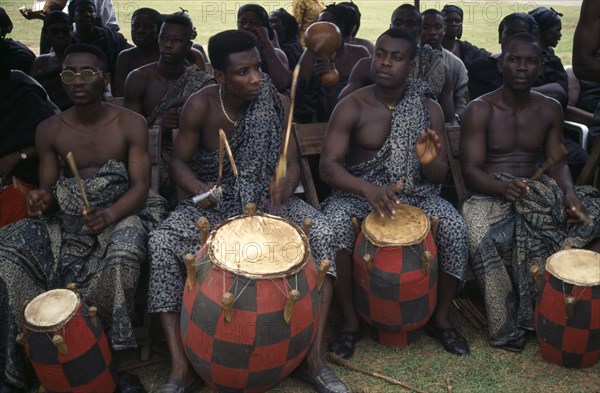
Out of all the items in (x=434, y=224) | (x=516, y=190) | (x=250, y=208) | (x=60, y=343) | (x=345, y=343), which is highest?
(x=250, y=208)

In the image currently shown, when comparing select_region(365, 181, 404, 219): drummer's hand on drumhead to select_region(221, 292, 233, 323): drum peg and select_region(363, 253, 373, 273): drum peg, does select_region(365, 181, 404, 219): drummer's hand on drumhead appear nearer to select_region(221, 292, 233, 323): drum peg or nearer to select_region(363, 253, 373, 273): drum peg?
select_region(363, 253, 373, 273): drum peg

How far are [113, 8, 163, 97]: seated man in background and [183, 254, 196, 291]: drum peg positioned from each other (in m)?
3.58

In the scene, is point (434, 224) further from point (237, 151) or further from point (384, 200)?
point (237, 151)

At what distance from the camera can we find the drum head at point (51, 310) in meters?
3.07

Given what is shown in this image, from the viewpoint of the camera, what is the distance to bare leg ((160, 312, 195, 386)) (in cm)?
346

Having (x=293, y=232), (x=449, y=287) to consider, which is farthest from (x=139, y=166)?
(x=449, y=287)

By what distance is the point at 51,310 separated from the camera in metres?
3.15

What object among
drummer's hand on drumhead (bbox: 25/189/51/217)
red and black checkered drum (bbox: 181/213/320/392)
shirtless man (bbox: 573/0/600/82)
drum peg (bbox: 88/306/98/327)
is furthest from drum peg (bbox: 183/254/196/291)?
shirtless man (bbox: 573/0/600/82)

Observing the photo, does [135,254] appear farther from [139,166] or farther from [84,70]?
[84,70]

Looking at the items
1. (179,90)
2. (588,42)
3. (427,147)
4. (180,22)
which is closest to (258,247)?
(427,147)

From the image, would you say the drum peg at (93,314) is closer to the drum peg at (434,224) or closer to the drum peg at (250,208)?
the drum peg at (250,208)

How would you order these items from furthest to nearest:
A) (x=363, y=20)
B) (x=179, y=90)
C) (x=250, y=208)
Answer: (x=363, y=20) < (x=179, y=90) < (x=250, y=208)

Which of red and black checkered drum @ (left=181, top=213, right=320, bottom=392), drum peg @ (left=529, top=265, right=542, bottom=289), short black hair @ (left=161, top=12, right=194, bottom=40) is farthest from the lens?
short black hair @ (left=161, top=12, right=194, bottom=40)

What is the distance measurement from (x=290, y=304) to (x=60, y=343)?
109 cm
